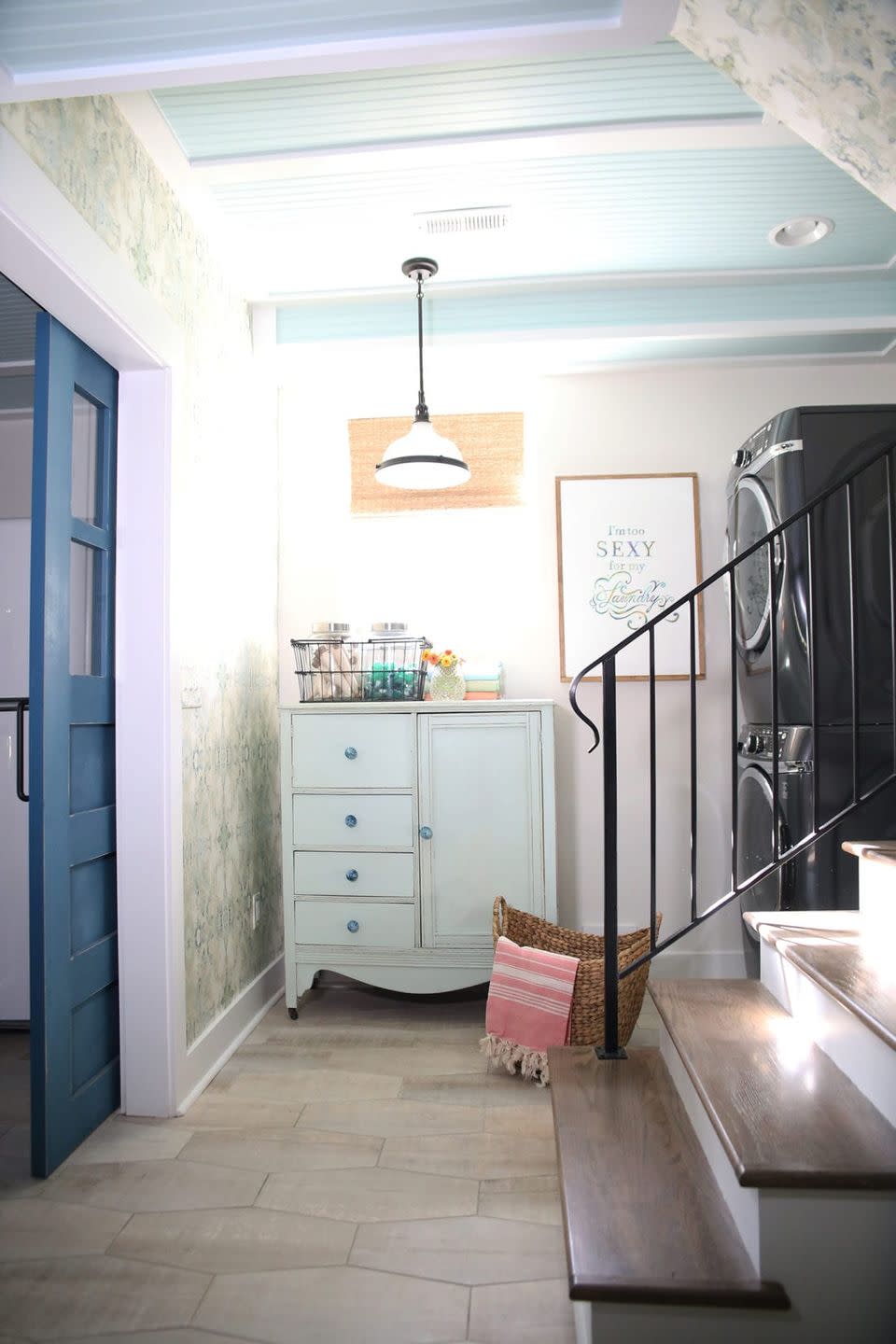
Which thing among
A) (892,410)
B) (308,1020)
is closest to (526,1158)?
(308,1020)

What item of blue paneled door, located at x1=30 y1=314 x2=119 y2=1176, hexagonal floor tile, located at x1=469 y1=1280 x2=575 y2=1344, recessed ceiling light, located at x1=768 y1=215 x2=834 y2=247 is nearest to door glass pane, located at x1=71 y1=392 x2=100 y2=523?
blue paneled door, located at x1=30 y1=314 x2=119 y2=1176

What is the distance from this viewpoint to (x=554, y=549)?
11.4ft

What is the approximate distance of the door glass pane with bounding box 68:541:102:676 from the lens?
7.25ft

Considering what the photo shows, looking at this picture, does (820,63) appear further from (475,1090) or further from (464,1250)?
(475,1090)

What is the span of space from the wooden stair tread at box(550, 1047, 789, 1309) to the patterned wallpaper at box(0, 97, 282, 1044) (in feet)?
3.95

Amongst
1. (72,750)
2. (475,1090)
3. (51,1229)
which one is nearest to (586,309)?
(72,750)

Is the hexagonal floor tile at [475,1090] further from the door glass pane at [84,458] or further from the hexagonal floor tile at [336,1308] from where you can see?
the door glass pane at [84,458]

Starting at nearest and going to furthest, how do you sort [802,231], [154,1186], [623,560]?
[154,1186], [802,231], [623,560]

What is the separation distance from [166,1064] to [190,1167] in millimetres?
314

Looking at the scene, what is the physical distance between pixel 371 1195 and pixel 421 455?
6.91 ft

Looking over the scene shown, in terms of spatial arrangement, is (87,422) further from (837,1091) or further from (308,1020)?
(837,1091)

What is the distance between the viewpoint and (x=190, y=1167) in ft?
6.63

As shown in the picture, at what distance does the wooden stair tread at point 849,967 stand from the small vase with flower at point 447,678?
1478 millimetres

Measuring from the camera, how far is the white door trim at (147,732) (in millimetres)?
2275
